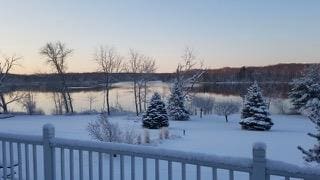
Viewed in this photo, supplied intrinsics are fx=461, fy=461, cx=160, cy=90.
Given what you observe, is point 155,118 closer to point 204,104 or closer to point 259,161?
point 204,104

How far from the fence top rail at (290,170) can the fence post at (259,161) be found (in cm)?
4

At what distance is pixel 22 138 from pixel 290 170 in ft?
11.2

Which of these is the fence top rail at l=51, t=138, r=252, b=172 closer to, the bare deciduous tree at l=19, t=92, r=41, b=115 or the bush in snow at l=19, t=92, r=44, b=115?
the bush in snow at l=19, t=92, r=44, b=115

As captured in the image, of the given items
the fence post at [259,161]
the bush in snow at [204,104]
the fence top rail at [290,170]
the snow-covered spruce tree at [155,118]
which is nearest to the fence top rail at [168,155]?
the fence post at [259,161]

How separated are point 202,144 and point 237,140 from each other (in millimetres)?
2824

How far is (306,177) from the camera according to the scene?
3.29 m

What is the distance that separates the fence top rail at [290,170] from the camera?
3262 millimetres

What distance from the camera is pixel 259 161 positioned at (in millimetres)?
3535

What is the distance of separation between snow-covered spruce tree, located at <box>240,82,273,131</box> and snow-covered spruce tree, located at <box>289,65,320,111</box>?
48.1ft

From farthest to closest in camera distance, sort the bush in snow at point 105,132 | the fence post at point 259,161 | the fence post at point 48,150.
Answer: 1. the bush in snow at point 105,132
2. the fence post at point 48,150
3. the fence post at point 259,161

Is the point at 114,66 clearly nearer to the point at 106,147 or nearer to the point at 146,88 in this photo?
the point at 146,88

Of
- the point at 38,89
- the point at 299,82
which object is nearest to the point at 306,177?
the point at 299,82

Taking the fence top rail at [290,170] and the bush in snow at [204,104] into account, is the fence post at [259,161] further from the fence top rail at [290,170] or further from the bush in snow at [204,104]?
the bush in snow at [204,104]

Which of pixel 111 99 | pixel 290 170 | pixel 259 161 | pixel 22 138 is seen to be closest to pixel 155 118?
pixel 22 138
